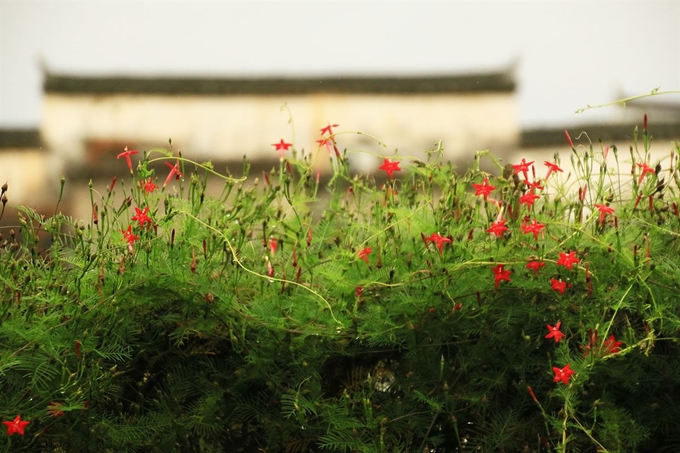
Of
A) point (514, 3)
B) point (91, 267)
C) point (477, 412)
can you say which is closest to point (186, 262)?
point (91, 267)

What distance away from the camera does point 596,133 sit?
7.75 meters

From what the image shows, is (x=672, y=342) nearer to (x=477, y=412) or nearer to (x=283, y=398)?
(x=477, y=412)

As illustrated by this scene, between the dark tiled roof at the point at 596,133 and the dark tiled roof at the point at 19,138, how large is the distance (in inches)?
202

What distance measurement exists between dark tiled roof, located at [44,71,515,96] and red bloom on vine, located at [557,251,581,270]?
8421 mm

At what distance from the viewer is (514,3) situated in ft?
35.7

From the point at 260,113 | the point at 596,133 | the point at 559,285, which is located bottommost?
the point at 596,133

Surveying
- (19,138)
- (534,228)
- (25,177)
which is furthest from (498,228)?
(19,138)

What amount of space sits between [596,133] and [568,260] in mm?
7219

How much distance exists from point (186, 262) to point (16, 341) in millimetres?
212

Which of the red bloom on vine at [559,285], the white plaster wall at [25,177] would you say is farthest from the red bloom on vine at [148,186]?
the white plaster wall at [25,177]

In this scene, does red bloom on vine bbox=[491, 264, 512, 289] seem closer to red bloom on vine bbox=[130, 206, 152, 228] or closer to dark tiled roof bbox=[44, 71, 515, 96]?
red bloom on vine bbox=[130, 206, 152, 228]

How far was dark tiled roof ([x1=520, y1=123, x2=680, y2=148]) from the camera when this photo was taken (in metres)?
7.59

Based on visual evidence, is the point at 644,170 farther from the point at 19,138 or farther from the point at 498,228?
the point at 19,138

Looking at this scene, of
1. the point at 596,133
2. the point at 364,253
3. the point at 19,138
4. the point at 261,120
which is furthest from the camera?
the point at 261,120
